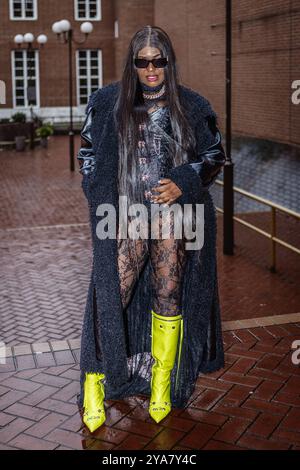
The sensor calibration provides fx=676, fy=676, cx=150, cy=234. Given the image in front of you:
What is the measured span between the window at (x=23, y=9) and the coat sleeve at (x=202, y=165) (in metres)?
29.3

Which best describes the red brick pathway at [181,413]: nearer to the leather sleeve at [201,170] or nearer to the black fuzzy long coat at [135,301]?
the black fuzzy long coat at [135,301]

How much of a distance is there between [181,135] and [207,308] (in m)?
0.99

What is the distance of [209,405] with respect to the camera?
398cm

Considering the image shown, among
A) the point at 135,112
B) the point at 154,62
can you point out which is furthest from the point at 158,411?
the point at 154,62

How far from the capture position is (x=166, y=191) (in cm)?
342

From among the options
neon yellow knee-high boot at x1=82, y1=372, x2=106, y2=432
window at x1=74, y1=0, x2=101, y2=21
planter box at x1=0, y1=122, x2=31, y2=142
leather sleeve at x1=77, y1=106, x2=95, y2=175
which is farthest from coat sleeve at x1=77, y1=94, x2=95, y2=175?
window at x1=74, y1=0, x2=101, y2=21

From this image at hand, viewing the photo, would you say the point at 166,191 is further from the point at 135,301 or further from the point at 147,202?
the point at 135,301

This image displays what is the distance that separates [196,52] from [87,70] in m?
12.8

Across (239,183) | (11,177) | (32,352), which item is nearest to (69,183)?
(11,177)

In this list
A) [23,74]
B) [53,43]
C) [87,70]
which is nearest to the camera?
[53,43]

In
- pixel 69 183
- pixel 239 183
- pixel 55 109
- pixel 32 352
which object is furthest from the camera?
pixel 55 109

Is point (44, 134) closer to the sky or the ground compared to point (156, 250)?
closer to the sky
